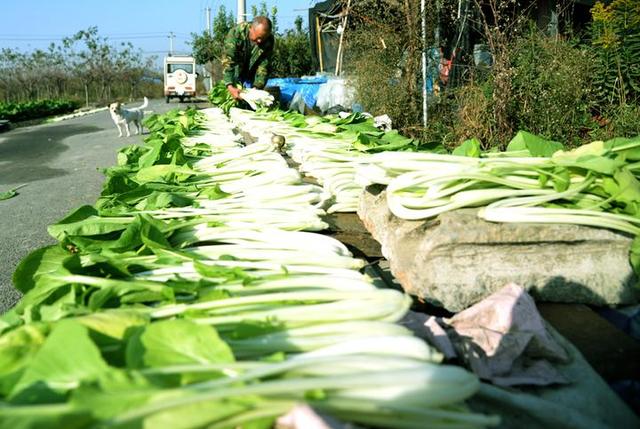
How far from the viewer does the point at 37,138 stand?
679 inches

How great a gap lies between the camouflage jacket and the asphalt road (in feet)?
9.61

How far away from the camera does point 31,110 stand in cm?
3008

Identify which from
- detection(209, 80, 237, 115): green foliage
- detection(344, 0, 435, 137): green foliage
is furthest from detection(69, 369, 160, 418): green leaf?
detection(209, 80, 237, 115): green foliage

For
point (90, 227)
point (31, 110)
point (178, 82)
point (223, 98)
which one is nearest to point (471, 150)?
point (90, 227)

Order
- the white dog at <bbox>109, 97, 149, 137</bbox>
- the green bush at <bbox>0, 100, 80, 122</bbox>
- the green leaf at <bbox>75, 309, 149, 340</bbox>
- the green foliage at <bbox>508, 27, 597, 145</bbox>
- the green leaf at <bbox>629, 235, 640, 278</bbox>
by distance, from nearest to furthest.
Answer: the green leaf at <bbox>75, 309, 149, 340</bbox> → the green leaf at <bbox>629, 235, 640, 278</bbox> → the green foliage at <bbox>508, 27, 597, 145</bbox> → the white dog at <bbox>109, 97, 149, 137</bbox> → the green bush at <bbox>0, 100, 80, 122</bbox>

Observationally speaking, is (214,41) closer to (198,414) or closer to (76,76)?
(76,76)

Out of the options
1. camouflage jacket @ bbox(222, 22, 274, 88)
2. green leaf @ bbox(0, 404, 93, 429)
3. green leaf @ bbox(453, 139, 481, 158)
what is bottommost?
green leaf @ bbox(0, 404, 93, 429)

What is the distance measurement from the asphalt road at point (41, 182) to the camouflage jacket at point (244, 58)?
2928 millimetres

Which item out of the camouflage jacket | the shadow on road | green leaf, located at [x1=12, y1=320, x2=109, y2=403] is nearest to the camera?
green leaf, located at [x1=12, y1=320, x2=109, y2=403]

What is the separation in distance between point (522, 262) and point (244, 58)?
804cm

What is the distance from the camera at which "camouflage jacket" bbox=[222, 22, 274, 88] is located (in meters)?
8.91

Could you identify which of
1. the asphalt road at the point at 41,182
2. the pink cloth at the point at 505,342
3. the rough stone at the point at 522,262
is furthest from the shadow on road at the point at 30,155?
the pink cloth at the point at 505,342

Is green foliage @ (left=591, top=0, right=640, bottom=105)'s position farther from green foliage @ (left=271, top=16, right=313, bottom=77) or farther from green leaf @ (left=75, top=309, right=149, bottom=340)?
green foliage @ (left=271, top=16, right=313, bottom=77)

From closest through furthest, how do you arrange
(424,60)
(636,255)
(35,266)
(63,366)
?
(63,366) → (636,255) → (35,266) → (424,60)
